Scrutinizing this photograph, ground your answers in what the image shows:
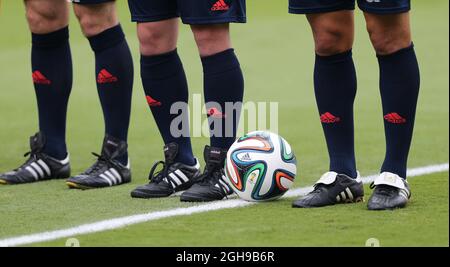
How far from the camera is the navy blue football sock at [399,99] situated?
518cm

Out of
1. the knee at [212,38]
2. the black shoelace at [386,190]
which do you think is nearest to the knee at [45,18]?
the knee at [212,38]

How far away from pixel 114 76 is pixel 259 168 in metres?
1.29

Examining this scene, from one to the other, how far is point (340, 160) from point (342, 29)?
670 mm

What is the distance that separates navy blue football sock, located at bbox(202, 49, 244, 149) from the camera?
561cm

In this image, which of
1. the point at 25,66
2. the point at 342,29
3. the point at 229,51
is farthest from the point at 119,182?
the point at 25,66

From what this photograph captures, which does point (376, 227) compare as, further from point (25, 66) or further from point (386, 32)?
point (25, 66)

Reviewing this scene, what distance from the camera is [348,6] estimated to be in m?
5.25

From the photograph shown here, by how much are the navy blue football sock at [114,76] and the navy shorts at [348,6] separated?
137 centimetres

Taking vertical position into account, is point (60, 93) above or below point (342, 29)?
below

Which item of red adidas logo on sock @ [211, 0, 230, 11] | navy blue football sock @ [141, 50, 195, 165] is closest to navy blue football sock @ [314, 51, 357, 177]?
red adidas logo on sock @ [211, 0, 230, 11]

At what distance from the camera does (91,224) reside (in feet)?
16.5

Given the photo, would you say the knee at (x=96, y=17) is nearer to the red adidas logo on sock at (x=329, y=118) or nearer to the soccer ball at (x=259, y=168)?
the soccer ball at (x=259, y=168)

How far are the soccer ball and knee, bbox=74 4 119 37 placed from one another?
1.23m

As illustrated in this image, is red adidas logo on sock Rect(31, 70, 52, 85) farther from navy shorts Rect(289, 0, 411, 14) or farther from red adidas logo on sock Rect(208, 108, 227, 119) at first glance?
navy shorts Rect(289, 0, 411, 14)
